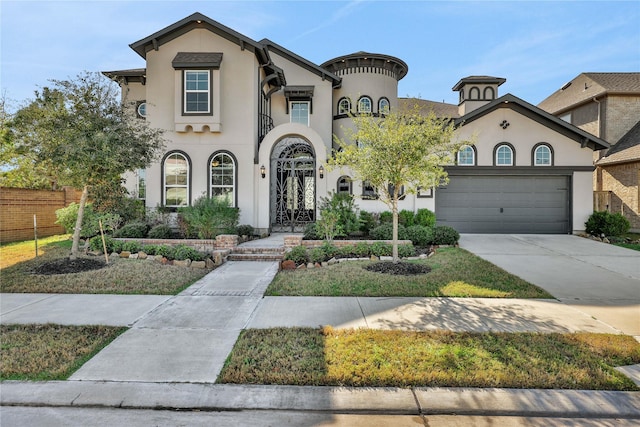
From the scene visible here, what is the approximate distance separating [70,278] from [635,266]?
1407 centimetres

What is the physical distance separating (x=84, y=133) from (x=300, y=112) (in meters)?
10.2

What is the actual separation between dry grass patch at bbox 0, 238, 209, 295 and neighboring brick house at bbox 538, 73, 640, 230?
1881 cm

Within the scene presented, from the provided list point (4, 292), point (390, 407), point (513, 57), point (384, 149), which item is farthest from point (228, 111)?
point (513, 57)

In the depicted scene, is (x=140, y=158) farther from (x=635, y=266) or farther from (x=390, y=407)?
(x=635, y=266)

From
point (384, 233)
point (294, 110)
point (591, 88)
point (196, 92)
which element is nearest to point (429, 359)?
point (384, 233)

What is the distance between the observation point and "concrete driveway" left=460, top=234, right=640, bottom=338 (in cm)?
606

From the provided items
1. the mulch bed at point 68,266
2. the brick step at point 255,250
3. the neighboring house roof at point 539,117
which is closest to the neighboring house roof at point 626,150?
the neighboring house roof at point 539,117

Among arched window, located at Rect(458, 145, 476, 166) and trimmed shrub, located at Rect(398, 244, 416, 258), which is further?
arched window, located at Rect(458, 145, 476, 166)

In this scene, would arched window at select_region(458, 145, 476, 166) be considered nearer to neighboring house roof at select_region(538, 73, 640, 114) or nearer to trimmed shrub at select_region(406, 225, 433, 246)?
trimmed shrub at select_region(406, 225, 433, 246)

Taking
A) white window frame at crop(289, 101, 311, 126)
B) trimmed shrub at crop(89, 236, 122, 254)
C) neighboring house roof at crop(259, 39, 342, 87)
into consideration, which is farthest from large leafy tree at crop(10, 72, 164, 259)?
neighboring house roof at crop(259, 39, 342, 87)

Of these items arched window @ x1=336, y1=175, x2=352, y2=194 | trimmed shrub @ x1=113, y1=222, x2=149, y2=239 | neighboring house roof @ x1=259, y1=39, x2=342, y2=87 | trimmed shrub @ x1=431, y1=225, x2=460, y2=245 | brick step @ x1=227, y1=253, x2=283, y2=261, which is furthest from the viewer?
neighboring house roof @ x1=259, y1=39, x2=342, y2=87

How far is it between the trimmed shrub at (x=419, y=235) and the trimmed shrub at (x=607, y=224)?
7.95 m

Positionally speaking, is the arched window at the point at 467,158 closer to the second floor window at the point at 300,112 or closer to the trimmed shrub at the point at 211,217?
the second floor window at the point at 300,112

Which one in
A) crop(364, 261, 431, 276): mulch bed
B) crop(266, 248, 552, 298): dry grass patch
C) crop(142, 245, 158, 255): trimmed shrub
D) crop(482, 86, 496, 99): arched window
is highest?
crop(482, 86, 496, 99): arched window
